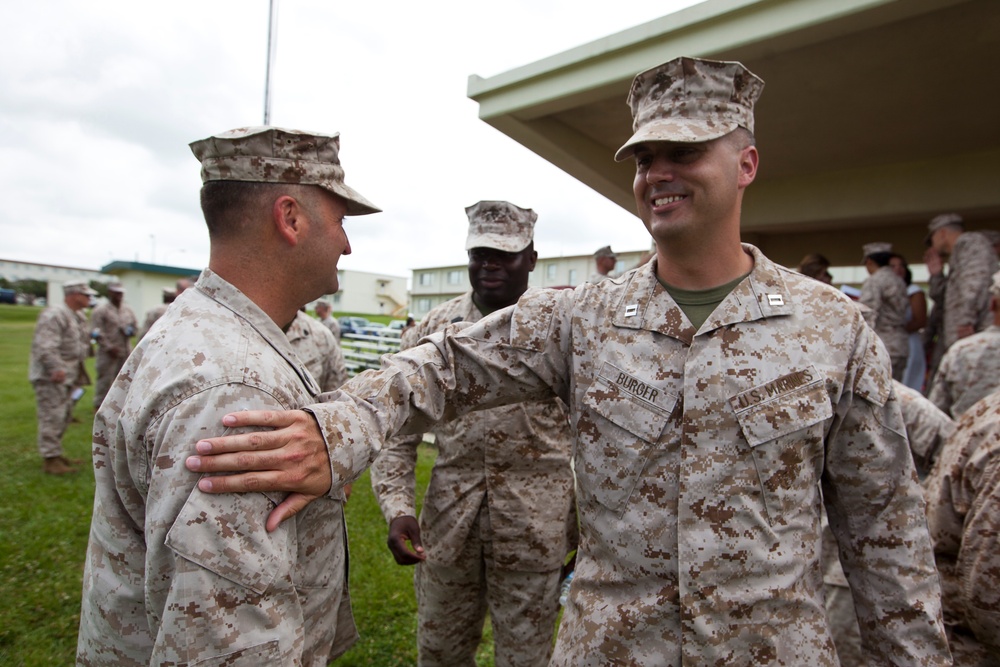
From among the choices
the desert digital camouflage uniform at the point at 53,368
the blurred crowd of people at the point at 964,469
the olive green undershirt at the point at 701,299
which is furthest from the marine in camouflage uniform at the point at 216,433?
the desert digital camouflage uniform at the point at 53,368

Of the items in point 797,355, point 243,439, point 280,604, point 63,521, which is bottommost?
point 63,521

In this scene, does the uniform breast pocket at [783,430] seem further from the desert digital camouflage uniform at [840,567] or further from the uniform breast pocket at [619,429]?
the desert digital camouflage uniform at [840,567]

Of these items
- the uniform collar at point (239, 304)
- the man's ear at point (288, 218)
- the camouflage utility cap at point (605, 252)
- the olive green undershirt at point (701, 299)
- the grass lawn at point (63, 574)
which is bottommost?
the grass lawn at point (63, 574)

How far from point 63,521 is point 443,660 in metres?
4.75

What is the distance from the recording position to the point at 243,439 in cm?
127

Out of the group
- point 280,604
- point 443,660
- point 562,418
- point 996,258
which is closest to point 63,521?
point 443,660

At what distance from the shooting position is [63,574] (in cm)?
455

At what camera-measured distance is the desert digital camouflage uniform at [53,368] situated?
7.18m

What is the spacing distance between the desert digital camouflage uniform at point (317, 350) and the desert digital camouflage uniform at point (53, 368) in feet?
16.2

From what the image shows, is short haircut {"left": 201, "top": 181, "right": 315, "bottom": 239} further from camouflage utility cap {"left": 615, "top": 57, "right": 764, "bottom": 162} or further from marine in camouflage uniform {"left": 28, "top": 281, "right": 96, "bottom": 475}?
marine in camouflage uniform {"left": 28, "top": 281, "right": 96, "bottom": 475}

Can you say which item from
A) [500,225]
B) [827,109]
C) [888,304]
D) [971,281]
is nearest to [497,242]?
[500,225]

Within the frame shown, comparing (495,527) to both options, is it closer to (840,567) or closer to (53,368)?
(840,567)

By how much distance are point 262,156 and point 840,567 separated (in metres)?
3.07

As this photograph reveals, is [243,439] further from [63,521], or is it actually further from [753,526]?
[63,521]
